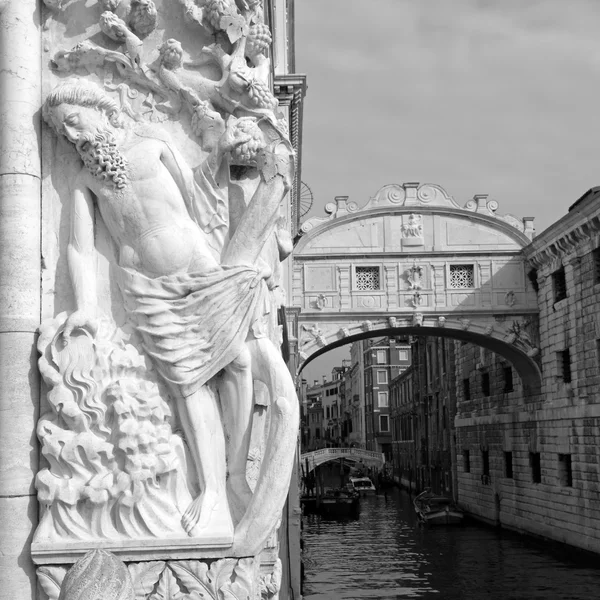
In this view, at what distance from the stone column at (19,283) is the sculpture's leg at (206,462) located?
53 centimetres

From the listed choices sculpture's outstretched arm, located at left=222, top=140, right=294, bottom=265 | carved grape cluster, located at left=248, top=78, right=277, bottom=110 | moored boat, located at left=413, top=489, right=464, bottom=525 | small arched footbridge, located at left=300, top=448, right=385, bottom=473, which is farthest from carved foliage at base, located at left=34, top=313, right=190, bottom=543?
small arched footbridge, located at left=300, top=448, right=385, bottom=473

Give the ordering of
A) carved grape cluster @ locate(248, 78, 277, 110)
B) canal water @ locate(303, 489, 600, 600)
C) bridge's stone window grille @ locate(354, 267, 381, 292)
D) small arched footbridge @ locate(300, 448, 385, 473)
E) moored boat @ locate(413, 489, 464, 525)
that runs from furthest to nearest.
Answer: small arched footbridge @ locate(300, 448, 385, 473) → moored boat @ locate(413, 489, 464, 525) → bridge's stone window grille @ locate(354, 267, 381, 292) → canal water @ locate(303, 489, 600, 600) → carved grape cluster @ locate(248, 78, 277, 110)

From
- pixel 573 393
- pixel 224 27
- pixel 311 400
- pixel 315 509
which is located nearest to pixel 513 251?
pixel 573 393

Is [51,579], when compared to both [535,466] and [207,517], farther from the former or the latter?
[535,466]

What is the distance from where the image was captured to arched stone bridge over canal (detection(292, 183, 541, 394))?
23328 mm

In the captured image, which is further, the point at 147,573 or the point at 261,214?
the point at 261,214

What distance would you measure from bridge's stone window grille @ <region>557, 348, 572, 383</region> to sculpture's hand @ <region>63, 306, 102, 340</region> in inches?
802

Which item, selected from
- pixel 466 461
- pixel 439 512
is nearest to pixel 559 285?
pixel 439 512

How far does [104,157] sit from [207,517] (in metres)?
1.27

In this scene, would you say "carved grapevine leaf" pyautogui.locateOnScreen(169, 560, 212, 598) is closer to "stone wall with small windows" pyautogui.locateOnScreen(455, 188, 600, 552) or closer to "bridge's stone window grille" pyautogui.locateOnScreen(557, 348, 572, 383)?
"stone wall with small windows" pyautogui.locateOnScreen(455, 188, 600, 552)

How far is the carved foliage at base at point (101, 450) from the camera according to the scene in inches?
110

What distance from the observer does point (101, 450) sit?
9.13 ft

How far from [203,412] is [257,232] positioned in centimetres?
65

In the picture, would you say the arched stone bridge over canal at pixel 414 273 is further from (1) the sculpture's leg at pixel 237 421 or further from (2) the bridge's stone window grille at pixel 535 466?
(1) the sculpture's leg at pixel 237 421
